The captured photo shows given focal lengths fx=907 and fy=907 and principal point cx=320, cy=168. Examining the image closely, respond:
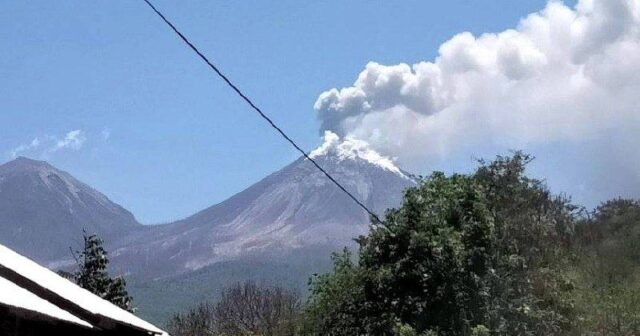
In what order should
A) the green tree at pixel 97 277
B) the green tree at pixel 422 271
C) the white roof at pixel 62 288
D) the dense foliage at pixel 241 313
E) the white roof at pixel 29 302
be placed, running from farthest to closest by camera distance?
the dense foliage at pixel 241 313, the green tree at pixel 97 277, the green tree at pixel 422 271, the white roof at pixel 62 288, the white roof at pixel 29 302

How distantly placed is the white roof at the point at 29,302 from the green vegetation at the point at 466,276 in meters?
16.5

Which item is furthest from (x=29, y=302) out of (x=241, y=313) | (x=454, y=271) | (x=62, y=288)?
(x=241, y=313)

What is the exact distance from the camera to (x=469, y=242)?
28375 mm

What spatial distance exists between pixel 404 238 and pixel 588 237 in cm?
2301

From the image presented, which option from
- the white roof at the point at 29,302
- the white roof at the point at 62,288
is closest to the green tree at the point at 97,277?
the white roof at the point at 62,288

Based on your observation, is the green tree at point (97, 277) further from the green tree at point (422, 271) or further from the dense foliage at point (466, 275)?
the green tree at point (422, 271)

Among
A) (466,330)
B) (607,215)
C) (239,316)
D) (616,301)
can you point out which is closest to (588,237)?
(607,215)

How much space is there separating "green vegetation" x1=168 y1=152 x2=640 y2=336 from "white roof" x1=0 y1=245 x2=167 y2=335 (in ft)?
46.1

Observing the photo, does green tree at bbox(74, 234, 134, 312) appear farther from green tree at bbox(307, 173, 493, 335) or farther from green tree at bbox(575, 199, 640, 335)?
green tree at bbox(575, 199, 640, 335)

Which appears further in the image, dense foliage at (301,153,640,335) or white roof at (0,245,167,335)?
dense foliage at (301,153,640,335)

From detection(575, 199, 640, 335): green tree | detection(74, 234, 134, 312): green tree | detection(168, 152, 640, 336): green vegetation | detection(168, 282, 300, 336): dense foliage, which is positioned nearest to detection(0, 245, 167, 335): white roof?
detection(168, 152, 640, 336): green vegetation

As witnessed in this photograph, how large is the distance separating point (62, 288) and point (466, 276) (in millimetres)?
17254

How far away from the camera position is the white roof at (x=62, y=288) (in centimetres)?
1141

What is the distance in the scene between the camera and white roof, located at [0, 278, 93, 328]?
957 centimetres
